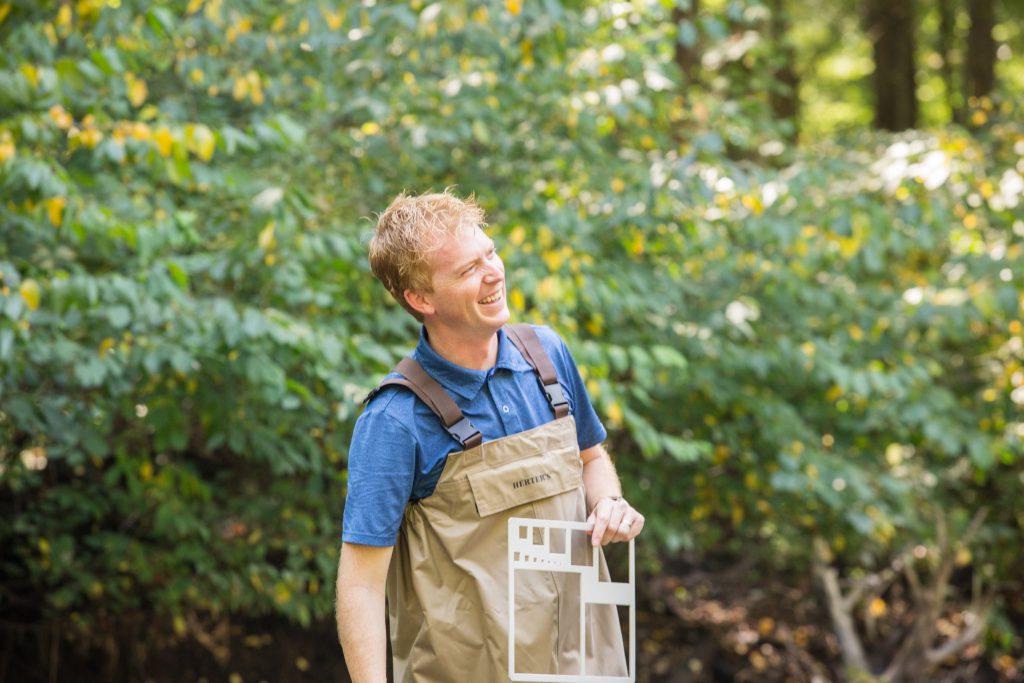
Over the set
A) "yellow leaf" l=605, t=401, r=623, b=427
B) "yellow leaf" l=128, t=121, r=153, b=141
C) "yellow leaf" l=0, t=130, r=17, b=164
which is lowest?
"yellow leaf" l=605, t=401, r=623, b=427

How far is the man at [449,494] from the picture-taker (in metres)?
1.79

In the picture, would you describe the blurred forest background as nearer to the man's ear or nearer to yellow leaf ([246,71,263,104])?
yellow leaf ([246,71,263,104])

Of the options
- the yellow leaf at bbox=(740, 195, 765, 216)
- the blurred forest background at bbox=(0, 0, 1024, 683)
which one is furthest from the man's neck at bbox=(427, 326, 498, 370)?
the yellow leaf at bbox=(740, 195, 765, 216)

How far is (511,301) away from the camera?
12.2 feet

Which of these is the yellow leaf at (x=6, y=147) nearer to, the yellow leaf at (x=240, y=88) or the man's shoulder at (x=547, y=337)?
the yellow leaf at (x=240, y=88)

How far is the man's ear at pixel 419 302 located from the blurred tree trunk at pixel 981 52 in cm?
948

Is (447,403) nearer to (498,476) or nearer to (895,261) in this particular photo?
(498,476)

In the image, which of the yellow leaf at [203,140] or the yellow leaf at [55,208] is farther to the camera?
the yellow leaf at [203,140]

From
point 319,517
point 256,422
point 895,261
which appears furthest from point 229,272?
point 895,261

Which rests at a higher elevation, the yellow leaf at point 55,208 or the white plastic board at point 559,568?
the yellow leaf at point 55,208

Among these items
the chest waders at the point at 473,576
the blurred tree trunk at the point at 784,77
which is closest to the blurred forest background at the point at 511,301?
the chest waders at the point at 473,576

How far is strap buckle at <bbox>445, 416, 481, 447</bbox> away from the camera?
1.84 m

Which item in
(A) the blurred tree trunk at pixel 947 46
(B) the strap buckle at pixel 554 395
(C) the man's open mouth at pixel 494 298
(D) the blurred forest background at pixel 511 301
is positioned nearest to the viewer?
(C) the man's open mouth at pixel 494 298

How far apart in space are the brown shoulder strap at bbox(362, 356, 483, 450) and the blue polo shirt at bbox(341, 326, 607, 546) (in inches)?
0.8
